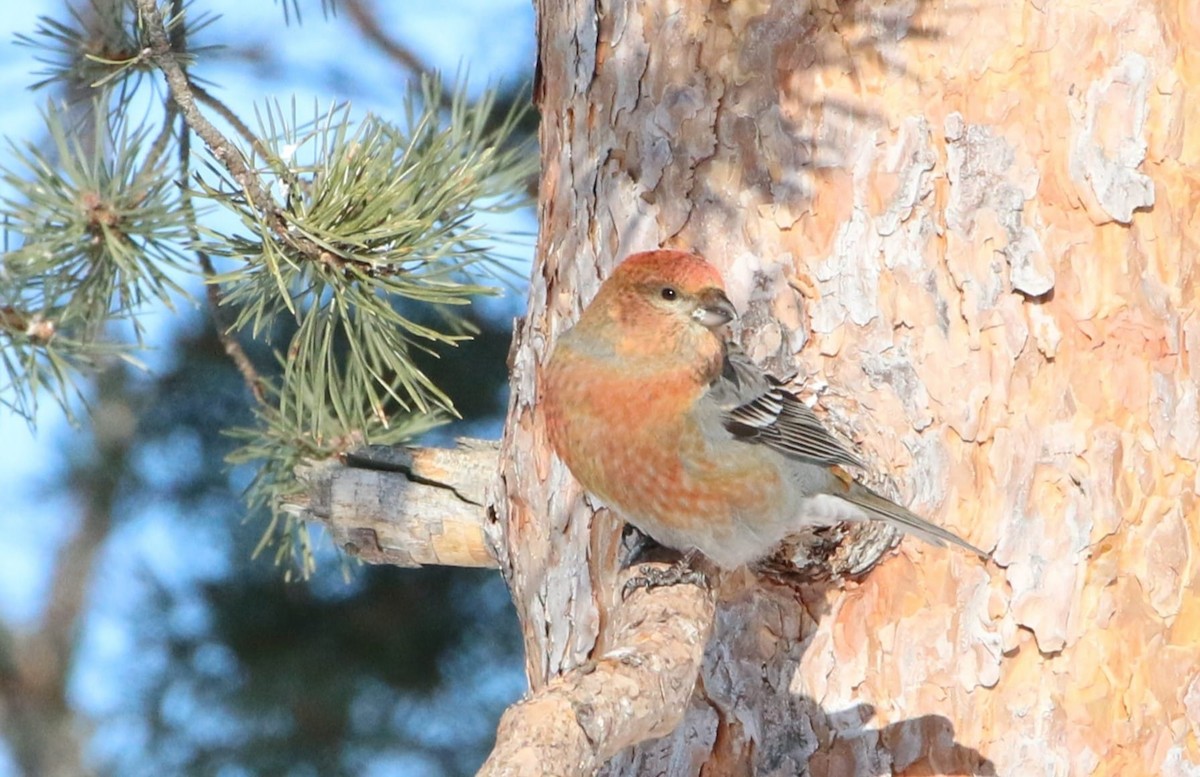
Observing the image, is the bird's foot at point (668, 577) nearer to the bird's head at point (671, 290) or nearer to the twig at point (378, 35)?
the bird's head at point (671, 290)

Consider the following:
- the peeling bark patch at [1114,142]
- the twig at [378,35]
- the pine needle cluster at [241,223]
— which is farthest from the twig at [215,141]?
the twig at [378,35]

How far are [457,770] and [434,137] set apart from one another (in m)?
2.12

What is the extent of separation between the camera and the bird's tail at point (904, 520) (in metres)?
2.32

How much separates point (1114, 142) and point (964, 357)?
471mm

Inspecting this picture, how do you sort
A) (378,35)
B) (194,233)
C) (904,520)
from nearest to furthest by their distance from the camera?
(904,520) → (194,233) → (378,35)

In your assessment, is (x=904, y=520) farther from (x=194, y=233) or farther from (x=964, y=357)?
(x=194, y=233)

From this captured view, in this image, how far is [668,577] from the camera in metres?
2.39

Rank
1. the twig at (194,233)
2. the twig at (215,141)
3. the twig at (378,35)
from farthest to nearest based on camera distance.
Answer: the twig at (378,35), the twig at (194,233), the twig at (215,141)

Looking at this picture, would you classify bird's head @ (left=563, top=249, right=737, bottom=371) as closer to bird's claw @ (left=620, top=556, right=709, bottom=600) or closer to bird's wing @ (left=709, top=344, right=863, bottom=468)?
bird's wing @ (left=709, top=344, right=863, bottom=468)

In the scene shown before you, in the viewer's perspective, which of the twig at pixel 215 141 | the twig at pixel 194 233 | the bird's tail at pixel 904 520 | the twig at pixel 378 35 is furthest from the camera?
the twig at pixel 378 35

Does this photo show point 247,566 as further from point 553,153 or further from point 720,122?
point 720,122

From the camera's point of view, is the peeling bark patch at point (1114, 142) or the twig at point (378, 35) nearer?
the peeling bark patch at point (1114, 142)

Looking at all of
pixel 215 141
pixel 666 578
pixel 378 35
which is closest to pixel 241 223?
pixel 215 141

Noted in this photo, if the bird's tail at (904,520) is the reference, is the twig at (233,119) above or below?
above
